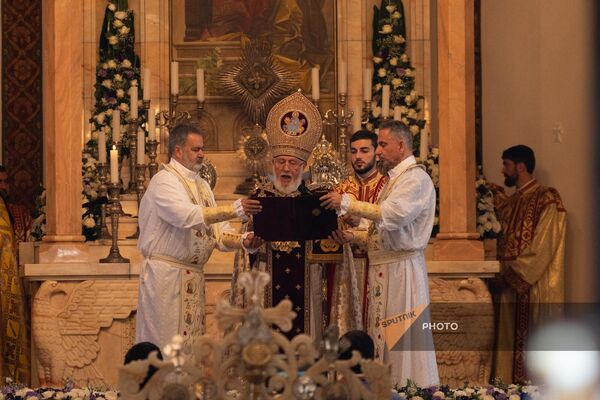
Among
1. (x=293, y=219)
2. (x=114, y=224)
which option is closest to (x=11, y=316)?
(x=114, y=224)

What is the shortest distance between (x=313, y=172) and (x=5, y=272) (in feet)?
10.7

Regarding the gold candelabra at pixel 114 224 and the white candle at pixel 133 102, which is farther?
the white candle at pixel 133 102

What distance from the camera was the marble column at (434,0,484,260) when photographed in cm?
1045

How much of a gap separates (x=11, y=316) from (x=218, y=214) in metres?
3.41

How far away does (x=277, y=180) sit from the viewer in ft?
27.5

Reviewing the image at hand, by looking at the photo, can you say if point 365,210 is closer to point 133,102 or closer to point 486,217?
point 486,217

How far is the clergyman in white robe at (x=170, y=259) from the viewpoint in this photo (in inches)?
333

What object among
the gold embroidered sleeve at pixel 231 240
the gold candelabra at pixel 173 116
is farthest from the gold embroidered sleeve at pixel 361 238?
the gold candelabra at pixel 173 116

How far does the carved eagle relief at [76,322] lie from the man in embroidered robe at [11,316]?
945 mm

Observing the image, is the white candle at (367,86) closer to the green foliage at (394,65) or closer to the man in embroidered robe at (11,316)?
the green foliage at (394,65)

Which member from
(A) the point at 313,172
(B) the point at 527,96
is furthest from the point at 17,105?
(A) the point at 313,172

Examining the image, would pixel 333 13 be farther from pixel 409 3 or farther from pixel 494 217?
pixel 494 217

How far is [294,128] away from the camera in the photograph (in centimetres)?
838

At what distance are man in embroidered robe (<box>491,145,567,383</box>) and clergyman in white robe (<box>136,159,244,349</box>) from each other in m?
3.40
